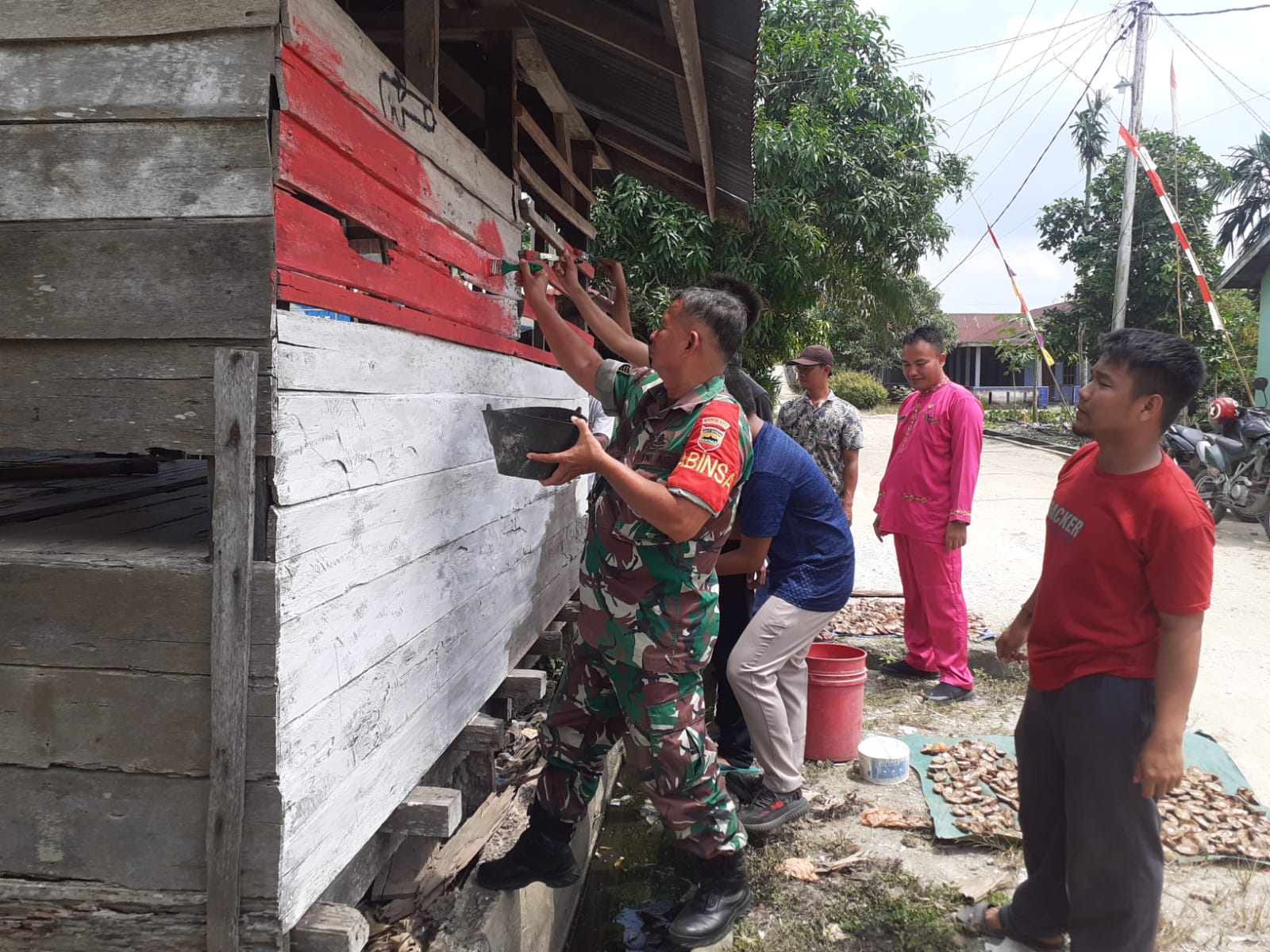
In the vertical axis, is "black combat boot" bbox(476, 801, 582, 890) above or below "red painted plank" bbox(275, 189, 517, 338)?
below

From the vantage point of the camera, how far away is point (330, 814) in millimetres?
2053

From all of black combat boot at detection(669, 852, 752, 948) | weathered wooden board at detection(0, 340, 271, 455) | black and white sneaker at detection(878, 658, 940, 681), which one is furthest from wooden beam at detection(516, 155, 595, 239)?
black and white sneaker at detection(878, 658, 940, 681)

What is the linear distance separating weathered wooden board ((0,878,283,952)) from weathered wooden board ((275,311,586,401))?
1090 mm

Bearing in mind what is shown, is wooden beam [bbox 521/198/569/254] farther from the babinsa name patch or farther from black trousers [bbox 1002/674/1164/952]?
black trousers [bbox 1002/674/1164/952]

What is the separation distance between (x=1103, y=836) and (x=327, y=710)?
2136 millimetres

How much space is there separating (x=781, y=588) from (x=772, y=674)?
371 mm

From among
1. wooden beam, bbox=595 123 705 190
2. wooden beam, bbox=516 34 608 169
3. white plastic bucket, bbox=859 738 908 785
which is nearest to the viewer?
wooden beam, bbox=516 34 608 169

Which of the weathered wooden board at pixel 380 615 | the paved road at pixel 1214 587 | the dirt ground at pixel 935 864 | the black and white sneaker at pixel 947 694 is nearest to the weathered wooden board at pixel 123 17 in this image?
the weathered wooden board at pixel 380 615

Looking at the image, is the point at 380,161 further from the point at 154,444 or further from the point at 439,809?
the point at 439,809

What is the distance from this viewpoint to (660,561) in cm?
278

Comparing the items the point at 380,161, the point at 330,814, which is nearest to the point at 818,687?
the point at 330,814

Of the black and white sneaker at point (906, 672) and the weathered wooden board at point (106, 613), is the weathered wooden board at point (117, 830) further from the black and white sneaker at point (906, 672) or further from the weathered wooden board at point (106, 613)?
the black and white sneaker at point (906, 672)

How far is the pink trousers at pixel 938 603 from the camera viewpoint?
17.9 ft

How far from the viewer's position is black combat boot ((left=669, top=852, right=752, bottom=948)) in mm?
2916
